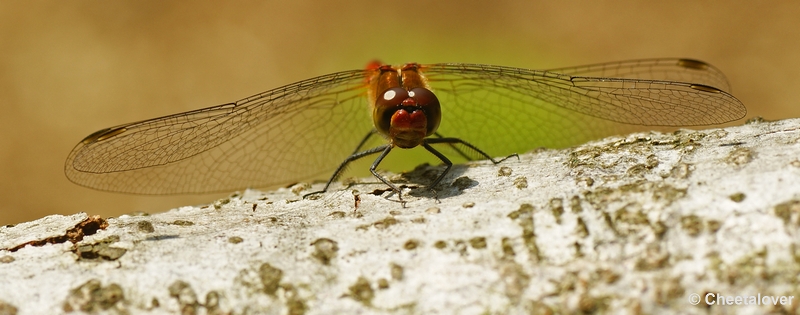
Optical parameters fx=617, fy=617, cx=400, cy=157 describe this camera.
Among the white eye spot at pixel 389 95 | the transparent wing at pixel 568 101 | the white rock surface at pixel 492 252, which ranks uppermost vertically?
the transparent wing at pixel 568 101

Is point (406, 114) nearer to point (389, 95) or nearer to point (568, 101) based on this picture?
point (389, 95)

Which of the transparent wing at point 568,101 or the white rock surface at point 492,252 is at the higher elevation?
the transparent wing at point 568,101

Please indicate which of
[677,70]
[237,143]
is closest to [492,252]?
[237,143]

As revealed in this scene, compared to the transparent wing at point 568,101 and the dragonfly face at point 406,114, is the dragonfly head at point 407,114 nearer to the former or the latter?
the dragonfly face at point 406,114

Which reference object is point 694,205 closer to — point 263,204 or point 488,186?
point 488,186

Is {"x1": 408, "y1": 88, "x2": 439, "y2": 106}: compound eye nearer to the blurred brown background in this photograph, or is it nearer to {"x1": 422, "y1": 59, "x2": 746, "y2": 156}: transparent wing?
{"x1": 422, "y1": 59, "x2": 746, "y2": 156}: transparent wing

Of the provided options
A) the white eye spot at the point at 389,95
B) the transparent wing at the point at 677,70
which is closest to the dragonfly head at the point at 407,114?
the white eye spot at the point at 389,95

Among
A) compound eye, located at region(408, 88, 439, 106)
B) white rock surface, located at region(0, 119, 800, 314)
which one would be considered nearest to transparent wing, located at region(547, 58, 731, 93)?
compound eye, located at region(408, 88, 439, 106)
